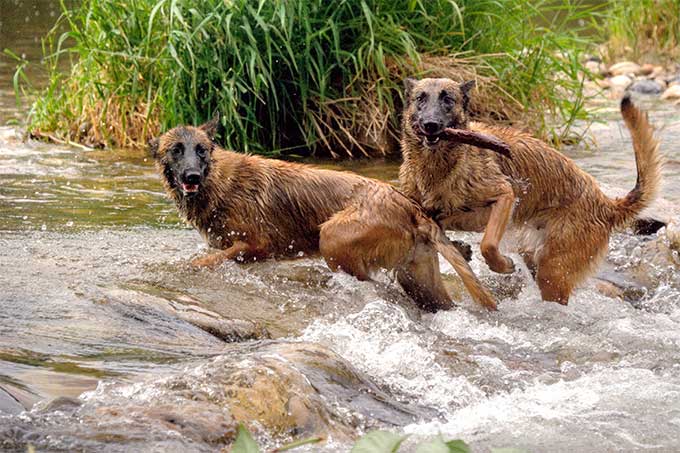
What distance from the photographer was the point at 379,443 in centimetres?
210

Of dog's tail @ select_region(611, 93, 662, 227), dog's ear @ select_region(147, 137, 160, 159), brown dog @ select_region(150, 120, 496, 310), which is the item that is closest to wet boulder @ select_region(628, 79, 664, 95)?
dog's tail @ select_region(611, 93, 662, 227)

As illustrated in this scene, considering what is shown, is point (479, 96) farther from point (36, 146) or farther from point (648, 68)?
point (648, 68)

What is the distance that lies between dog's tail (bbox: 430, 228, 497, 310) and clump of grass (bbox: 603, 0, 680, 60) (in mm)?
10566

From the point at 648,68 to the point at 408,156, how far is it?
10974mm

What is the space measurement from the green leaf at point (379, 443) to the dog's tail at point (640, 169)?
17.7 ft

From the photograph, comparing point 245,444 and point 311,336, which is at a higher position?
point 245,444

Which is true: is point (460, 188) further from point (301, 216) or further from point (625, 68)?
point (625, 68)

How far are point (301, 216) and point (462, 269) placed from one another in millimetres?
1172

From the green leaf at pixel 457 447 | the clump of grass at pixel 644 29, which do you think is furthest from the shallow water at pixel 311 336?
the clump of grass at pixel 644 29

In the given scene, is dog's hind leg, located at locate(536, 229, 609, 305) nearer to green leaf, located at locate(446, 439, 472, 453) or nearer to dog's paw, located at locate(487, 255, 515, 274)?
dog's paw, located at locate(487, 255, 515, 274)

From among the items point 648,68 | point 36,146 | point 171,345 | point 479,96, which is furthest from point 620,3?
point 171,345

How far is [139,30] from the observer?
431 inches

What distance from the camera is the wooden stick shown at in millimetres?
6750

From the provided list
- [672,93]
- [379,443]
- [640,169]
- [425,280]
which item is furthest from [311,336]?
[672,93]
